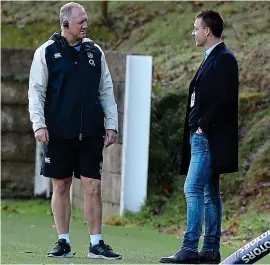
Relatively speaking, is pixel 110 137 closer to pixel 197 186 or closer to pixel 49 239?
pixel 197 186

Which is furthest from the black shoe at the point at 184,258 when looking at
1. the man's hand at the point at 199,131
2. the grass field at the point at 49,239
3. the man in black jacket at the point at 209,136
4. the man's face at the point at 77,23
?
the man's face at the point at 77,23

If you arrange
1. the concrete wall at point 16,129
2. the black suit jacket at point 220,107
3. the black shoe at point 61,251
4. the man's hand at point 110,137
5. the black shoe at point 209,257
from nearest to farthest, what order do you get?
the black suit jacket at point 220,107 → the black shoe at point 209,257 → the black shoe at point 61,251 → the man's hand at point 110,137 → the concrete wall at point 16,129

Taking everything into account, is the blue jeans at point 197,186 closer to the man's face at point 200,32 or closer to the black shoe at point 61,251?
the man's face at point 200,32

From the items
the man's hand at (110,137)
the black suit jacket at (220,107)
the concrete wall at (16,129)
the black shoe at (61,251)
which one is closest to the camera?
the black suit jacket at (220,107)

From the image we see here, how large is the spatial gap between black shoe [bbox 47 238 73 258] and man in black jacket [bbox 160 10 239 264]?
2.41ft

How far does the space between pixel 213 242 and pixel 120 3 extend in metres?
9.89

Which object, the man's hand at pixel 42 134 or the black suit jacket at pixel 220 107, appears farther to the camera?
the man's hand at pixel 42 134

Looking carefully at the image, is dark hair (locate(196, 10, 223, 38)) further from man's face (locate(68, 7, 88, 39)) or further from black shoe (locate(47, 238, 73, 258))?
black shoe (locate(47, 238, 73, 258))

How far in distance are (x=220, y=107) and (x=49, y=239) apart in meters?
3.42

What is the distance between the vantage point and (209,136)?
7562mm

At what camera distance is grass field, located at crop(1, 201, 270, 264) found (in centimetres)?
775

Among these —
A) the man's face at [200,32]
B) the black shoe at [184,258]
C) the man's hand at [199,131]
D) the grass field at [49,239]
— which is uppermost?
the man's face at [200,32]

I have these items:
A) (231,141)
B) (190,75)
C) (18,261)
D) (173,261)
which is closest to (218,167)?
(231,141)

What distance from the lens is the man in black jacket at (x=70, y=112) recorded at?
7.82 metres
